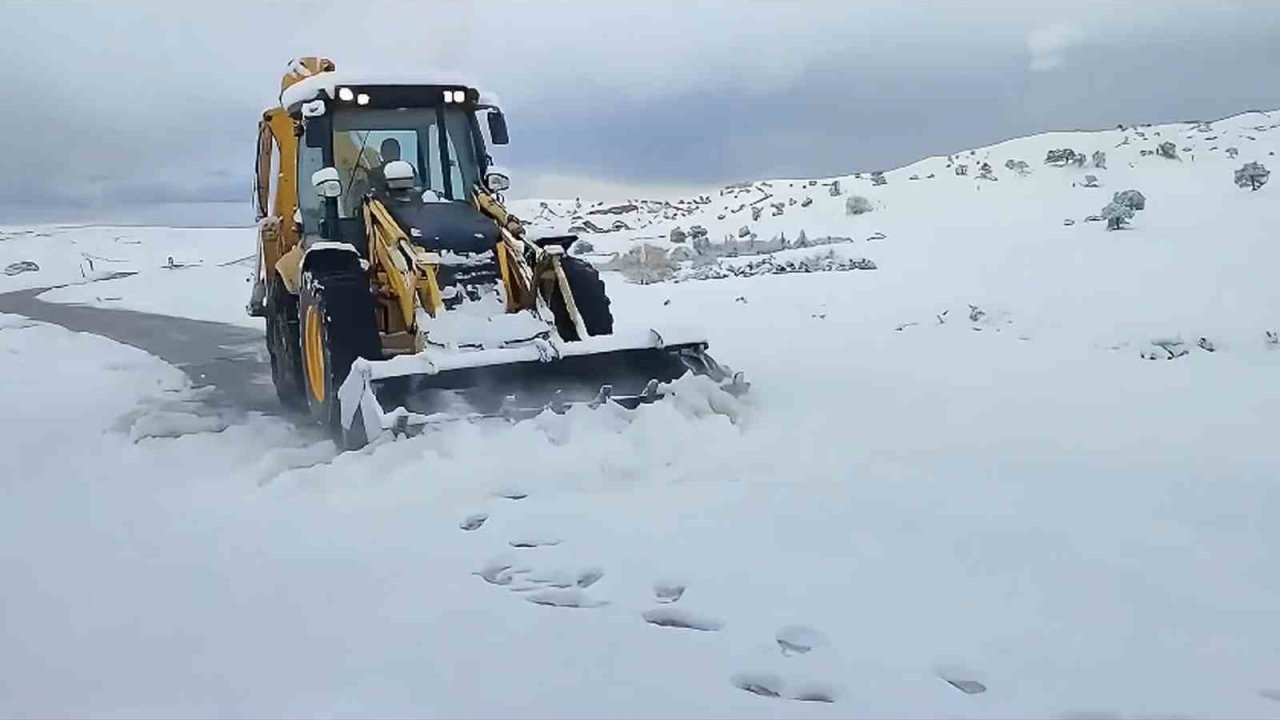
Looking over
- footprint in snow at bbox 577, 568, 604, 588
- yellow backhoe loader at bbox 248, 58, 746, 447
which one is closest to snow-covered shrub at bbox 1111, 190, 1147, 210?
yellow backhoe loader at bbox 248, 58, 746, 447

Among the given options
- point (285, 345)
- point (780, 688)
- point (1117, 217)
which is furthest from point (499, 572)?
point (1117, 217)

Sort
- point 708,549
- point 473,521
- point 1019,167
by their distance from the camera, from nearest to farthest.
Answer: point 708,549
point 473,521
point 1019,167

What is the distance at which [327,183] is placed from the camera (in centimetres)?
677

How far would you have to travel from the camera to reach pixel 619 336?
630 cm

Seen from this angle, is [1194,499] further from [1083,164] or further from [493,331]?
[1083,164]

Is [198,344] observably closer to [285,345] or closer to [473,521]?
[285,345]

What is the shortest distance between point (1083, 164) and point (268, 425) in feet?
71.6

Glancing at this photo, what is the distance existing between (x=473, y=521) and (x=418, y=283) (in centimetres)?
240

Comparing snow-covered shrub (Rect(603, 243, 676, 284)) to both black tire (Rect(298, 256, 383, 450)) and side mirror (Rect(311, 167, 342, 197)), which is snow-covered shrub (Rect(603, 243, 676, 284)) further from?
black tire (Rect(298, 256, 383, 450))

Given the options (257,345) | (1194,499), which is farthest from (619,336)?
(257,345)

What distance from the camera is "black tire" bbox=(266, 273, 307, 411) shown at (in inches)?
311

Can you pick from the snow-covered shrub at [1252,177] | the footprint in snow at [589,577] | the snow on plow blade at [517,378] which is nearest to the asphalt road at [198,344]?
the snow on plow blade at [517,378]

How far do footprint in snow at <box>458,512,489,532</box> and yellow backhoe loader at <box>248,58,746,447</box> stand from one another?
1.03m

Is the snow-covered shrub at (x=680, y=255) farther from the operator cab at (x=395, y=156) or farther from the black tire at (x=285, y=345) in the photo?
the operator cab at (x=395, y=156)
